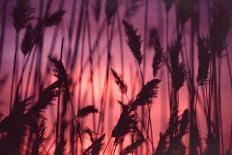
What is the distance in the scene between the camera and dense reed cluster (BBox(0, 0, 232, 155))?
1.62m

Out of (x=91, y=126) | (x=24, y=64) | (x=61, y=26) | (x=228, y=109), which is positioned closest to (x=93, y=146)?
(x=91, y=126)

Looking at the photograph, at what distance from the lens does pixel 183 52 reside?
5.90ft

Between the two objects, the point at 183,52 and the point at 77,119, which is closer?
the point at 77,119

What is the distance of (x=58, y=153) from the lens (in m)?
1.59

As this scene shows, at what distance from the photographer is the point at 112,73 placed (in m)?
1.70

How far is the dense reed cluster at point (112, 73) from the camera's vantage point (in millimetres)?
1623

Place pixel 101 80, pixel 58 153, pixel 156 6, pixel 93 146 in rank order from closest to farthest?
1. pixel 93 146
2. pixel 58 153
3. pixel 101 80
4. pixel 156 6

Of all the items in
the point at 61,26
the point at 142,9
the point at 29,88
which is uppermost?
the point at 142,9

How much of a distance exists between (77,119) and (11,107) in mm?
368

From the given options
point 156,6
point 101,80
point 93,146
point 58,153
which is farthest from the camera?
point 156,6

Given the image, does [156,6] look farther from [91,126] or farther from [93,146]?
[93,146]

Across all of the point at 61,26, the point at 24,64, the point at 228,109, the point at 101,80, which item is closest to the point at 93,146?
the point at 101,80

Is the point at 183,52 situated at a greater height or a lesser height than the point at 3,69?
greater

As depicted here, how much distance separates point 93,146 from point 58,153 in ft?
0.94
